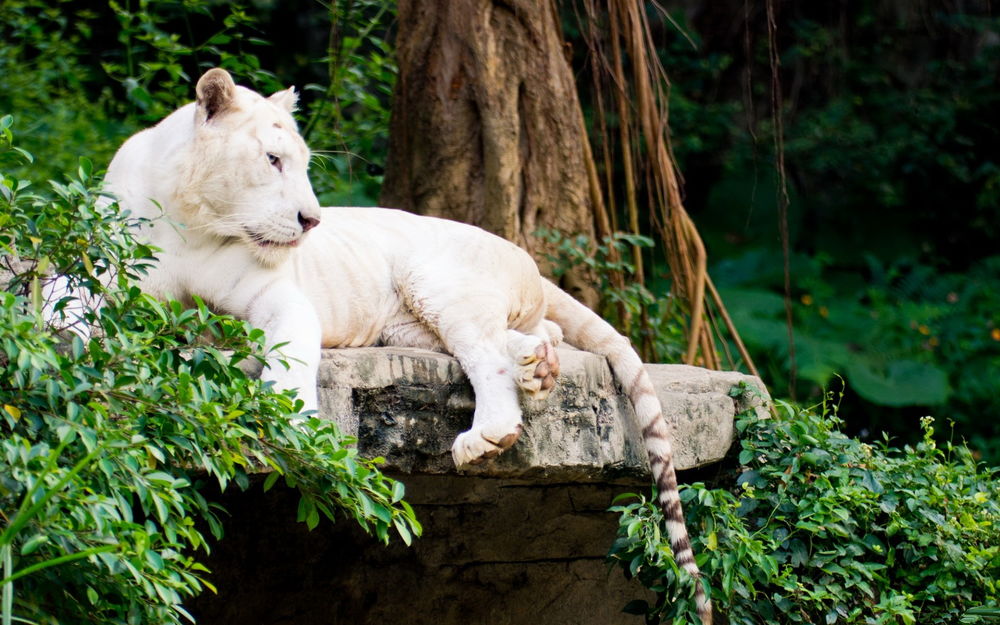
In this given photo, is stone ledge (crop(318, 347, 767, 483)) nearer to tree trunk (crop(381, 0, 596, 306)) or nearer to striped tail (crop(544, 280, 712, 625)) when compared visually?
striped tail (crop(544, 280, 712, 625))

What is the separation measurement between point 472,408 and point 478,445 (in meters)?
0.26

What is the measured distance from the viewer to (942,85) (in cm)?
906

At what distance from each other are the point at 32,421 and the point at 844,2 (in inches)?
324

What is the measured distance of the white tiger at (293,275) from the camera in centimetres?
338

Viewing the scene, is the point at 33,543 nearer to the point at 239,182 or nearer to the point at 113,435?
the point at 113,435

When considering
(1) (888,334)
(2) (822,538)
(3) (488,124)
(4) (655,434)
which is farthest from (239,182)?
(1) (888,334)

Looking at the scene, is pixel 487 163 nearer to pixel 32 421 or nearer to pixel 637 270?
pixel 637 270

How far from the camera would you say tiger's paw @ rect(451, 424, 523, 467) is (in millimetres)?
3332

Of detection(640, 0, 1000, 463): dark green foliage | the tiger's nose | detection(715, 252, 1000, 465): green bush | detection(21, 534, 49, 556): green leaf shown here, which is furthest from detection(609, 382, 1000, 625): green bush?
detection(640, 0, 1000, 463): dark green foliage

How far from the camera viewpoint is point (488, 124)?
5.42 metres

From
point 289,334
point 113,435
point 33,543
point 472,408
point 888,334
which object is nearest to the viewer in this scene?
point 33,543

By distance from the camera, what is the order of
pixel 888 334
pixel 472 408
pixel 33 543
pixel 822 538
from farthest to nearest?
pixel 888 334 → pixel 822 538 → pixel 472 408 → pixel 33 543

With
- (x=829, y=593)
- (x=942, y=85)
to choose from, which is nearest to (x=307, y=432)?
(x=829, y=593)

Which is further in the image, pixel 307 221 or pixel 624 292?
pixel 624 292
